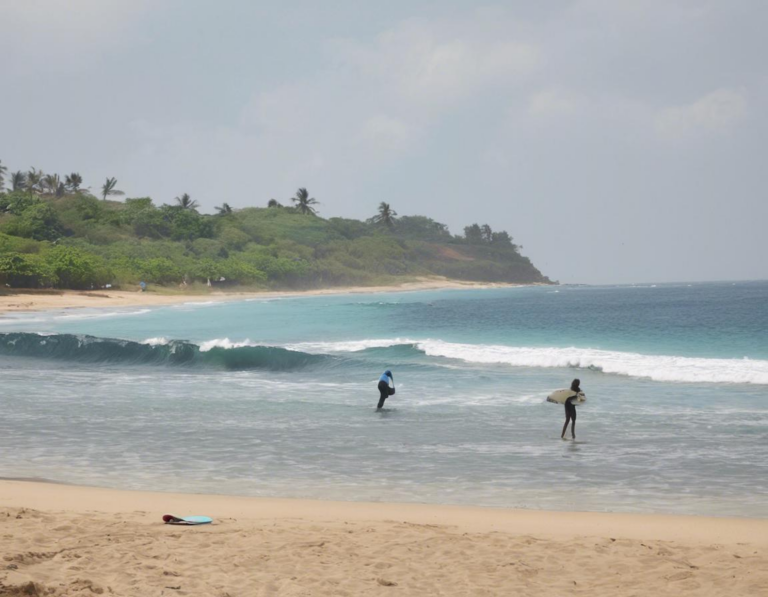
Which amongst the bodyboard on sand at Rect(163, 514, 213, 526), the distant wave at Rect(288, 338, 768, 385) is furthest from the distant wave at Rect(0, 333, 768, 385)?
the bodyboard on sand at Rect(163, 514, 213, 526)

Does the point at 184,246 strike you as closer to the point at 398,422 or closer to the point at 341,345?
the point at 341,345

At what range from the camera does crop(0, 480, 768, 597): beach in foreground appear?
6590 mm

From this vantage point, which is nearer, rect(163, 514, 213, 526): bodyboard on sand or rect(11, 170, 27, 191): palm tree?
rect(163, 514, 213, 526): bodyboard on sand

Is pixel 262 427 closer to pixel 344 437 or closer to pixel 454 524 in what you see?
pixel 344 437

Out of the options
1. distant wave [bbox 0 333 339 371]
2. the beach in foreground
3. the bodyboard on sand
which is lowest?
the bodyboard on sand

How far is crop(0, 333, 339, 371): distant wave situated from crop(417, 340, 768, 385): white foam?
5.97 metres

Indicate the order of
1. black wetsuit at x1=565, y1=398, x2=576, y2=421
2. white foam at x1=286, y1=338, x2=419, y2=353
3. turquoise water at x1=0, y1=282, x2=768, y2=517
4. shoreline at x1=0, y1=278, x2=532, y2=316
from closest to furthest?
1. turquoise water at x1=0, y1=282, x2=768, y2=517
2. black wetsuit at x1=565, y1=398, x2=576, y2=421
3. white foam at x1=286, y1=338, x2=419, y2=353
4. shoreline at x1=0, y1=278, x2=532, y2=316

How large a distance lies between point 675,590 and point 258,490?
5.97 meters

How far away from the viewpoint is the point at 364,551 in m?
7.58

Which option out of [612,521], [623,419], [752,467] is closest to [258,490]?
[612,521]

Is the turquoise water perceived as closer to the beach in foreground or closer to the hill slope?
the beach in foreground

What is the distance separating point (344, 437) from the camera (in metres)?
15.0

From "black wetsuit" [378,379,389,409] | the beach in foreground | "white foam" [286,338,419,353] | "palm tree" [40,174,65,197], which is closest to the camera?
the beach in foreground

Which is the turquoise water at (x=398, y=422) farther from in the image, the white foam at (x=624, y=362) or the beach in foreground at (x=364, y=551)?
the beach in foreground at (x=364, y=551)
